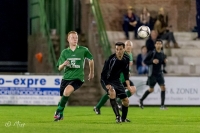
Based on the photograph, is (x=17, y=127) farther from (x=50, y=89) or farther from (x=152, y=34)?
(x=152, y=34)

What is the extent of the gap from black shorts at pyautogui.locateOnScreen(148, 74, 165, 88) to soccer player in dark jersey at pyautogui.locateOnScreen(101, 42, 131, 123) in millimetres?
7427

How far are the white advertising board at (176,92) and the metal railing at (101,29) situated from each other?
196cm

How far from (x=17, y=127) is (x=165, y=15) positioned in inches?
663

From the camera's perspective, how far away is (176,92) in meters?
26.6

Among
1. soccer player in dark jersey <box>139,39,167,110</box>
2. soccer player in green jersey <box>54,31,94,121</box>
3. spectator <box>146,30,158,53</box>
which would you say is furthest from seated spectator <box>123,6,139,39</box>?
soccer player in green jersey <box>54,31,94,121</box>

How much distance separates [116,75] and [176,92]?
10.0m

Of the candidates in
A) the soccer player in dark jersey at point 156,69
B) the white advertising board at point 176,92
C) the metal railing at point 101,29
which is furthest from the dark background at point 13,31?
the soccer player in dark jersey at point 156,69

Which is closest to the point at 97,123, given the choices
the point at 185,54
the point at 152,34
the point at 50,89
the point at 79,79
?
the point at 79,79

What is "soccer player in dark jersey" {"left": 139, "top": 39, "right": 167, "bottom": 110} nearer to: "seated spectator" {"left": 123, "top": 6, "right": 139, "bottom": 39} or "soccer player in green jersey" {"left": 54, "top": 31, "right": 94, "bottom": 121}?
"seated spectator" {"left": 123, "top": 6, "right": 139, "bottom": 39}

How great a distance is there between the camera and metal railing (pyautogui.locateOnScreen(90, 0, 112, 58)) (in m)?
28.0

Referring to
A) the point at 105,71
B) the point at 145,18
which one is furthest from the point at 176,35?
the point at 105,71

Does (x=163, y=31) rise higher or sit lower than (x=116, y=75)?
higher

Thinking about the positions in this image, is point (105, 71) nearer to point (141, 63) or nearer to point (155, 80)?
point (155, 80)

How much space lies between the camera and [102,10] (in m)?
32.0
